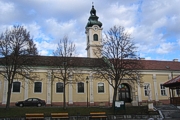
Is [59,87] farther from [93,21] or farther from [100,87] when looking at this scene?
[93,21]

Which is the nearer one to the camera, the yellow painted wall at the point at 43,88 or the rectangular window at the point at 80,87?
the yellow painted wall at the point at 43,88

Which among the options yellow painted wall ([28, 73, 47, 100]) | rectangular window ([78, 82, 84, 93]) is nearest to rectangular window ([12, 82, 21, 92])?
yellow painted wall ([28, 73, 47, 100])

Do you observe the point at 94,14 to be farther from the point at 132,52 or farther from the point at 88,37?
the point at 132,52

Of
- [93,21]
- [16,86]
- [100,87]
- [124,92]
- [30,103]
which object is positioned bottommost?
[30,103]

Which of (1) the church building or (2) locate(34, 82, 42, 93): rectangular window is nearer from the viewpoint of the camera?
(1) the church building

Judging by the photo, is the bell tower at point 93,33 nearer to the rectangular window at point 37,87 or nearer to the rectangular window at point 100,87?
the rectangular window at point 100,87

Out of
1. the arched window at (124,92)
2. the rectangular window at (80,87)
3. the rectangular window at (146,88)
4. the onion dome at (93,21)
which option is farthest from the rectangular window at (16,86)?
the onion dome at (93,21)

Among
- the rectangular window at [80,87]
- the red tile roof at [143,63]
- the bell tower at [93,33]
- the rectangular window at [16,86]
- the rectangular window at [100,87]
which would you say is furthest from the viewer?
the bell tower at [93,33]

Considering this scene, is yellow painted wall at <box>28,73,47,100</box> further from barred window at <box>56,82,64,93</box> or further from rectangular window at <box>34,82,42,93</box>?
barred window at <box>56,82,64,93</box>

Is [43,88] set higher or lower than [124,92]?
higher

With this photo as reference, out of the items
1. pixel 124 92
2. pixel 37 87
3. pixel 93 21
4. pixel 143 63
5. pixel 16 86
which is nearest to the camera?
pixel 16 86

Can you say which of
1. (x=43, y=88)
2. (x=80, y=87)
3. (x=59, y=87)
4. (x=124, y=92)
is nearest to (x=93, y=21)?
(x=124, y=92)

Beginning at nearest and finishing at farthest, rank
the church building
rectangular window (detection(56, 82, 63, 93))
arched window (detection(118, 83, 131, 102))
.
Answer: the church building → rectangular window (detection(56, 82, 63, 93)) → arched window (detection(118, 83, 131, 102))

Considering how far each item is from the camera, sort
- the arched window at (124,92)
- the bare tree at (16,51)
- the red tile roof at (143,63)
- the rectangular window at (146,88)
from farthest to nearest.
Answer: the arched window at (124,92) < the rectangular window at (146,88) < the red tile roof at (143,63) < the bare tree at (16,51)
